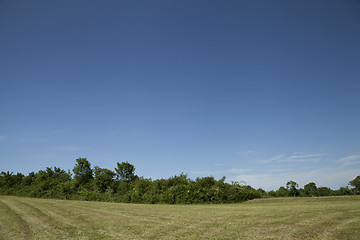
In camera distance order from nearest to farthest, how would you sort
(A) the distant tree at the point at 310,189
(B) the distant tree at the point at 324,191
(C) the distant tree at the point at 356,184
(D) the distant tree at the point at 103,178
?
(C) the distant tree at the point at 356,184 < (B) the distant tree at the point at 324,191 < (A) the distant tree at the point at 310,189 < (D) the distant tree at the point at 103,178

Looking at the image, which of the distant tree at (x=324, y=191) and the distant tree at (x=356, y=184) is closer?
the distant tree at (x=356, y=184)

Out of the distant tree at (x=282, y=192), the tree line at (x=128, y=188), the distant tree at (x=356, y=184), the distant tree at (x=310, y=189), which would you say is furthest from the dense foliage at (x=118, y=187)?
the distant tree at (x=356, y=184)

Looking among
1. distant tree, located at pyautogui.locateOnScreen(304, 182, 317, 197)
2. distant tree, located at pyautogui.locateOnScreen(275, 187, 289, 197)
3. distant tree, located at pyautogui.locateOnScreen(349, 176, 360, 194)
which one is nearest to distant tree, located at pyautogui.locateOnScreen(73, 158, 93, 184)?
distant tree, located at pyautogui.locateOnScreen(275, 187, 289, 197)

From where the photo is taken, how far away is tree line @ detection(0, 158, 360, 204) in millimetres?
22328

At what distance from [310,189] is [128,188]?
73.9 ft

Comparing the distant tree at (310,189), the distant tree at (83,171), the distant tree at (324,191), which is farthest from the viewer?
the distant tree at (83,171)

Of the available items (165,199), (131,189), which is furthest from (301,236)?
(131,189)

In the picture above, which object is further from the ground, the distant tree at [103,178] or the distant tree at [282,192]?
the distant tree at [103,178]

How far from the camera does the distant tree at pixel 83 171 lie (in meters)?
36.1

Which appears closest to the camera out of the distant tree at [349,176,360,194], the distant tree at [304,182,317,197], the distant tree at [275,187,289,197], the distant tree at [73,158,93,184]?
the distant tree at [349,176,360,194]

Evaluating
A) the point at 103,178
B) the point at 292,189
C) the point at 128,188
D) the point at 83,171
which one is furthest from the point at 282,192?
the point at 83,171

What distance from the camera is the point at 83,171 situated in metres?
36.6

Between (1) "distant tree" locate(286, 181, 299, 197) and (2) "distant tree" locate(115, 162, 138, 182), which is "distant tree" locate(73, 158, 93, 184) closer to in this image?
(2) "distant tree" locate(115, 162, 138, 182)

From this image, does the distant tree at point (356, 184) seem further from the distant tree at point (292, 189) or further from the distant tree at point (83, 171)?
the distant tree at point (83, 171)
